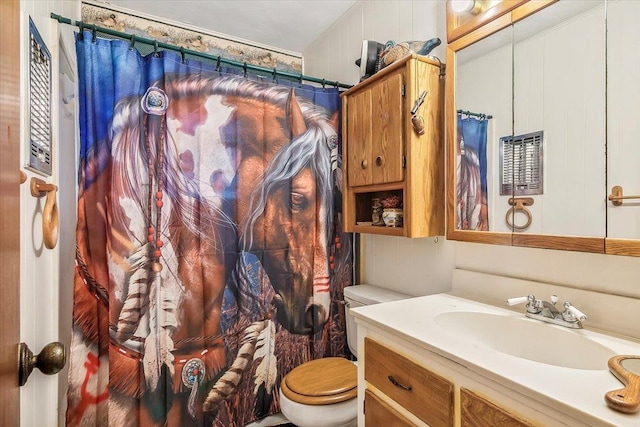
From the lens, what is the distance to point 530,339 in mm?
1062

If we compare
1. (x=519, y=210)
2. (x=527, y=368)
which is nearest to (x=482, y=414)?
(x=527, y=368)

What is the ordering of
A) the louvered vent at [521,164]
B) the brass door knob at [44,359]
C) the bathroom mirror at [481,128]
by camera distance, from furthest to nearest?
the bathroom mirror at [481,128] < the louvered vent at [521,164] < the brass door knob at [44,359]

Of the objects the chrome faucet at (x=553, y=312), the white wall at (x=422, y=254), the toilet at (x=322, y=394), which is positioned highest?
the white wall at (x=422, y=254)

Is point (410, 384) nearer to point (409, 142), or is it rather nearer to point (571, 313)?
point (571, 313)

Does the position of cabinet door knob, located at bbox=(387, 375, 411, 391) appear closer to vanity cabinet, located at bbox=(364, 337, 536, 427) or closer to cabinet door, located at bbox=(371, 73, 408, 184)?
vanity cabinet, located at bbox=(364, 337, 536, 427)

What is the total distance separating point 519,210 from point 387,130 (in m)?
0.65

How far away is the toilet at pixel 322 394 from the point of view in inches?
53.2

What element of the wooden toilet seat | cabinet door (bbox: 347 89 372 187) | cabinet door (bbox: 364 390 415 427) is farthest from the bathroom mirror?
the wooden toilet seat

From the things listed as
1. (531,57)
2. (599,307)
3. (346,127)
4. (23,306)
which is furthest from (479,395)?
(346,127)

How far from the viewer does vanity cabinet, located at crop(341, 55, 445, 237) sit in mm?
1394

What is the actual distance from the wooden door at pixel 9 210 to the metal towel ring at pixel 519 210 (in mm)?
1357

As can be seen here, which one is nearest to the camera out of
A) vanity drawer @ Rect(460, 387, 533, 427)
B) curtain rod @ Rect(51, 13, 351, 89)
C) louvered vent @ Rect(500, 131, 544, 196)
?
vanity drawer @ Rect(460, 387, 533, 427)

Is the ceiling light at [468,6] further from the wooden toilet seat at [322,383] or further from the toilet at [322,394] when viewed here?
the wooden toilet seat at [322,383]

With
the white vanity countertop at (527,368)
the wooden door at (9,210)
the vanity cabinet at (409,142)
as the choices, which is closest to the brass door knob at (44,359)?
the wooden door at (9,210)
